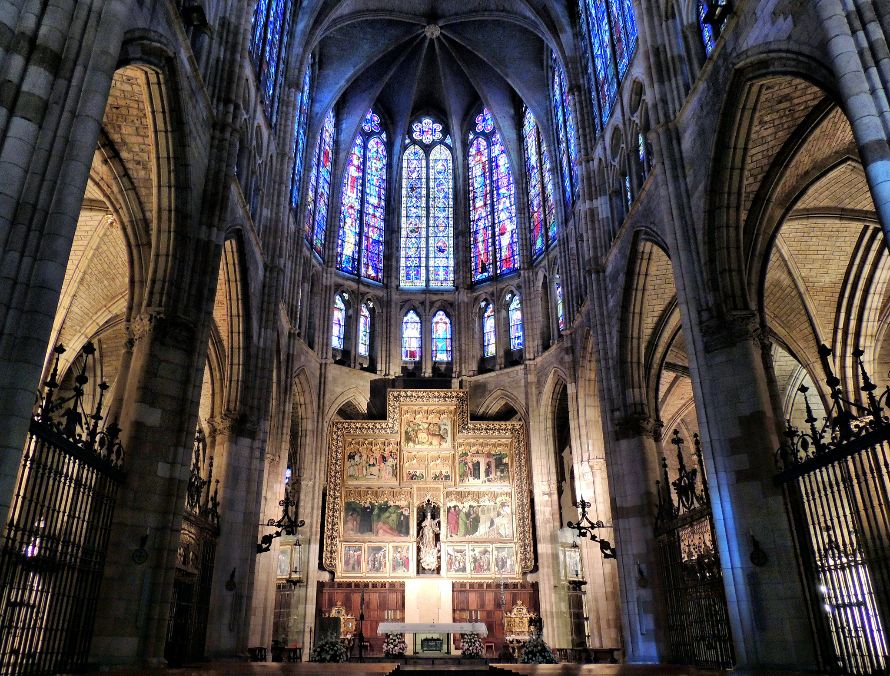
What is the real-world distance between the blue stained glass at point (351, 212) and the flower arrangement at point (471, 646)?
661 inches

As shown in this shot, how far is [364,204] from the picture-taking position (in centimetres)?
3406

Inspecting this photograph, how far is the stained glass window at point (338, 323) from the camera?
30986 millimetres

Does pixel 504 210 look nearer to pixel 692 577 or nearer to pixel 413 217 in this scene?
pixel 413 217

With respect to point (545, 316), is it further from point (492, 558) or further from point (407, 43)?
point (407, 43)

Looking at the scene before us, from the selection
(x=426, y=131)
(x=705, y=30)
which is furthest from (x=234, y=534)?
(x=426, y=131)

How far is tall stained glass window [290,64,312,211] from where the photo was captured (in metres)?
26.7

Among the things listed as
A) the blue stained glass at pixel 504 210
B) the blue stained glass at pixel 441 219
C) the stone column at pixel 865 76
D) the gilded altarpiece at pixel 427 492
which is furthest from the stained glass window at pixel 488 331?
the stone column at pixel 865 76

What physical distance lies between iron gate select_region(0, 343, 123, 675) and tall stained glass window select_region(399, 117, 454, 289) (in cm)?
2310

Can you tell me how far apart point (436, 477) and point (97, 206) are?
53.6 ft

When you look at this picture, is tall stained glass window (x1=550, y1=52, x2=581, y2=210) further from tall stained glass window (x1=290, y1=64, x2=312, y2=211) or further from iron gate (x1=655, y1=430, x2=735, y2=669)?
iron gate (x1=655, y1=430, x2=735, y2=669)

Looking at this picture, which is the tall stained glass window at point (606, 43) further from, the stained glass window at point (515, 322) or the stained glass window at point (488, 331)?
the stained glass window at point (488, 331)

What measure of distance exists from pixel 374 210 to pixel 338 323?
6.63 metres

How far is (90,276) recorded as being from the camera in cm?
1897

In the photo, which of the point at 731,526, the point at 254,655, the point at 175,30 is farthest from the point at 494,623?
the point at 175,30
